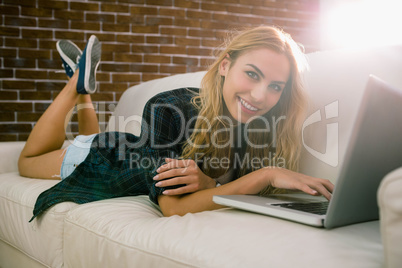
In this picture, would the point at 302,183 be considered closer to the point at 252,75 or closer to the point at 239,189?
the point at 239,189

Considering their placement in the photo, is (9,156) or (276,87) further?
(9,156)

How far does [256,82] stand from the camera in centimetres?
117

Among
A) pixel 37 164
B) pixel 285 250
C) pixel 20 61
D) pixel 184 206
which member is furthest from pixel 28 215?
pixel 20 61

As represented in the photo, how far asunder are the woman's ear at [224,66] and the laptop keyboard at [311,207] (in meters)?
0.57

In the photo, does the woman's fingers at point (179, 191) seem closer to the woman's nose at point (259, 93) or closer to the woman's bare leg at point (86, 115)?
the woman's nose at point (259, 93)

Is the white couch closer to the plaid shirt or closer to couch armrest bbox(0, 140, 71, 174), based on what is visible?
the plaid shirt

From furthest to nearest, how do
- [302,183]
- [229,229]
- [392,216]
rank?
[302,183]
[229,229]
[392,216]

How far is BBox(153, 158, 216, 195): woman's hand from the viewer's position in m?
1.01

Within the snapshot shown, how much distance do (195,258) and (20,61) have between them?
8.97 feet

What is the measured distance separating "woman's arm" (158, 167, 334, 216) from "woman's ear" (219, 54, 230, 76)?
1.44 feet

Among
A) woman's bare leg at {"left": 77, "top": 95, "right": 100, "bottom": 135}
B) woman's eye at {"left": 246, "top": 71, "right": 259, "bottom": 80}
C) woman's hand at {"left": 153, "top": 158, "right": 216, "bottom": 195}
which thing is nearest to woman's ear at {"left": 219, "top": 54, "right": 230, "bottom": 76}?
woman's eye at {"left": 246, "top": 71, "right": 259, "bottom": 80}

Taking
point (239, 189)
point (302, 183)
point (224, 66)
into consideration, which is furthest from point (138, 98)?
point (302, 183)

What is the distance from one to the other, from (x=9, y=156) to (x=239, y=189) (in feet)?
4.47

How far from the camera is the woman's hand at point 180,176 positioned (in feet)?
3.32
